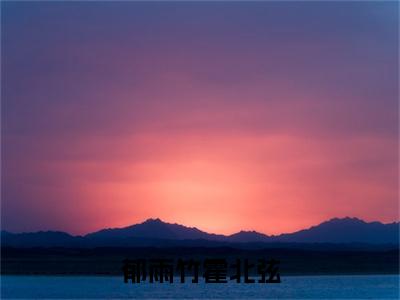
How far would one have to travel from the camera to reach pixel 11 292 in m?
66.4

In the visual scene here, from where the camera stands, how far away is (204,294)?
59.6 meters

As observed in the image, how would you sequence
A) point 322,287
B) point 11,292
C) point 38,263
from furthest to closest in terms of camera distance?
point 38,263 < point 322,287 < point 11,292

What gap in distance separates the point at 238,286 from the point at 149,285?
21.2 feet

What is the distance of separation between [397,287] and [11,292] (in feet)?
80.6

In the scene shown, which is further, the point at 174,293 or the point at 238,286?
the point at 238,286

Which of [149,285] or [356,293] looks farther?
[149,285]

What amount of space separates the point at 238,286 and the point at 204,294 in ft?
33.7

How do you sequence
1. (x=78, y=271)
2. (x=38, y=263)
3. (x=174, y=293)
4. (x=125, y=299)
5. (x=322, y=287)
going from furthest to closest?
(x=38, y=263), (x=78, y=271), (x=322, y=287), (x=174, y=293), (x=125, y=299)

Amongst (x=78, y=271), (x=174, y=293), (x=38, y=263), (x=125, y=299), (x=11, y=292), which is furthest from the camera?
(x=38, y=263)

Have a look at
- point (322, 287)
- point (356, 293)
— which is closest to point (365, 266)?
point (322, 287)

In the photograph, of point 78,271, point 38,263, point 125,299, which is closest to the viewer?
point 125,299

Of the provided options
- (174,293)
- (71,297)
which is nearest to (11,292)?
(71,297)

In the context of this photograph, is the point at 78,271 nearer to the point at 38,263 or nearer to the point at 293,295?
the point at 38,263

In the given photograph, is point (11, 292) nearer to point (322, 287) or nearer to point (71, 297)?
point (71, 297)
